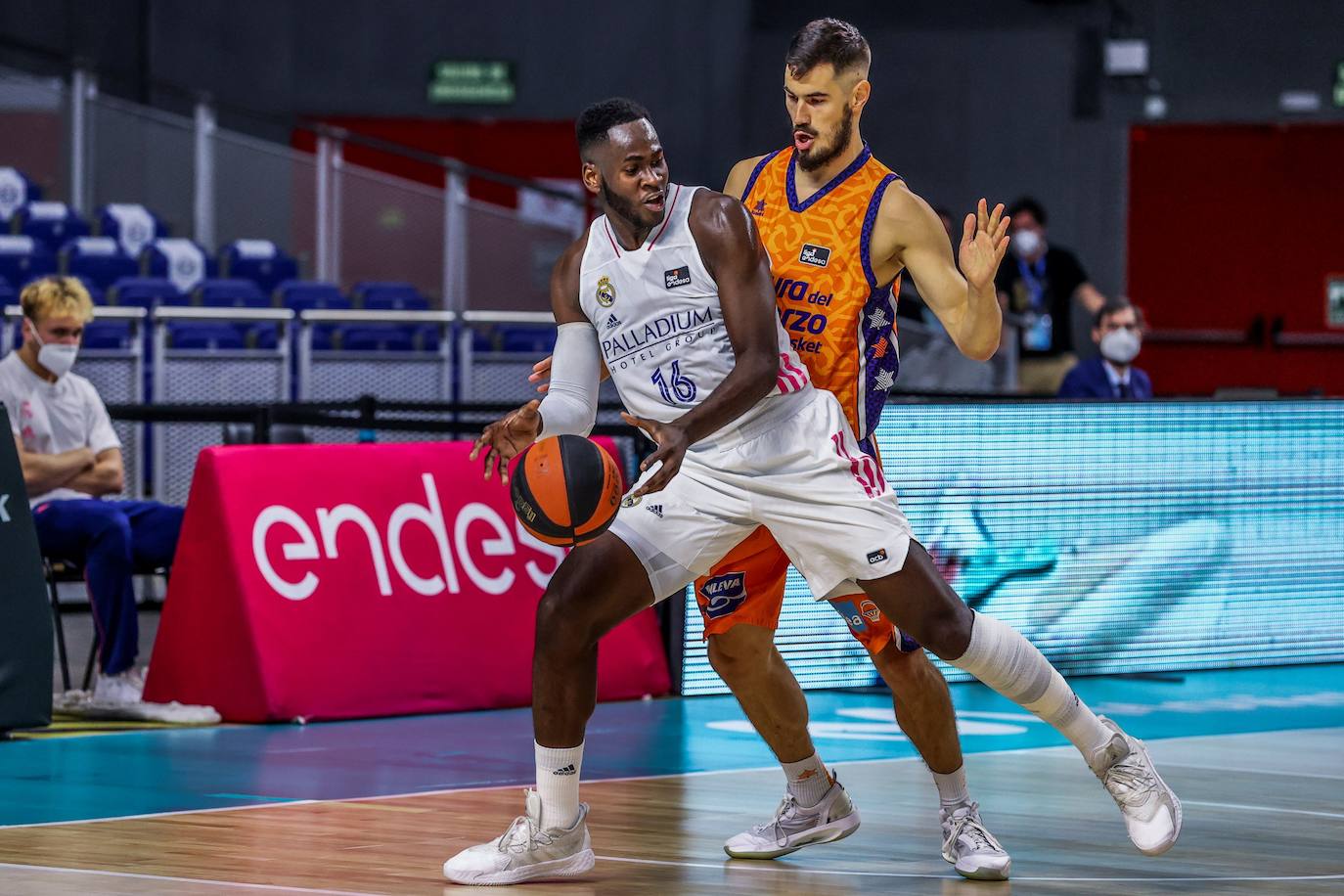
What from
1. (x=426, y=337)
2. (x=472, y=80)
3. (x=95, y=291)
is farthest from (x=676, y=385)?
(x=472, y=80)

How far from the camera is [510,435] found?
16.7 ft

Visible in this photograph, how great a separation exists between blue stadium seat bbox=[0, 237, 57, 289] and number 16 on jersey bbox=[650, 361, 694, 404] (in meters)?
10.7

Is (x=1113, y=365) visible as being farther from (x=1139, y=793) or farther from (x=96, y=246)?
(x=96, y=246)

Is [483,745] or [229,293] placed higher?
[229,293]

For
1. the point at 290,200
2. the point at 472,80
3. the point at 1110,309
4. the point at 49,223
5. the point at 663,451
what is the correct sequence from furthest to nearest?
the point at 472,80
the point at 290,200
the point at 49,223
the point at 1110,309
the point at 663,451

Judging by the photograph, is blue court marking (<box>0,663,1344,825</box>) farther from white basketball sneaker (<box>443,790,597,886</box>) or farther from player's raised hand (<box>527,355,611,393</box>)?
player's raised hand (<box>527,355,611,393</box>)

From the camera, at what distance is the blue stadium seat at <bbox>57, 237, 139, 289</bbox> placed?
15.2 m

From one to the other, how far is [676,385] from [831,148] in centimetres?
83

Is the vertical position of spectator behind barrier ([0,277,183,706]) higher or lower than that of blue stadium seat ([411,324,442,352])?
lower

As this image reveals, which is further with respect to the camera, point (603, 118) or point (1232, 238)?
point (1232, 238)

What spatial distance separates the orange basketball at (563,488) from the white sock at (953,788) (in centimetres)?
119

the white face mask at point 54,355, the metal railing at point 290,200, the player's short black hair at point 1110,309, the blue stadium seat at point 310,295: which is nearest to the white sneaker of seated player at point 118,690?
the white face mask at point 54,355

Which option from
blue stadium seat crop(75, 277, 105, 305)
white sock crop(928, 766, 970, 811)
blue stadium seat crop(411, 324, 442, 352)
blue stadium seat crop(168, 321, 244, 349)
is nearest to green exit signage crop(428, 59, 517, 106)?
blue stadium seat crop(411, 324, 442, 352)

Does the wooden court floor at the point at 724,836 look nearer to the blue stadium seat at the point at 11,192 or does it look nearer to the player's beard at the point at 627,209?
the player's beard at the point at 627,209
